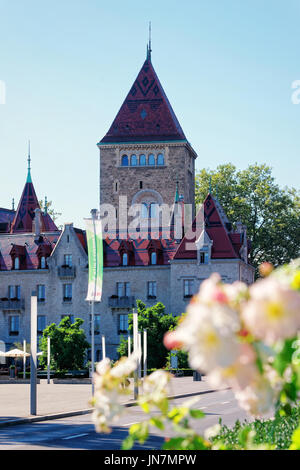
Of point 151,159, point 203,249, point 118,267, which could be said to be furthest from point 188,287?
point 151,159

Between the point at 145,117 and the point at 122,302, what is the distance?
82.4 feet

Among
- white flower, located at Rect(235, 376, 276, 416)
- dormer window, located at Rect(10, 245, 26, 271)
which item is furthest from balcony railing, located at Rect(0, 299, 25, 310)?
white flower, located at Rect(235, 376, 276, 416)

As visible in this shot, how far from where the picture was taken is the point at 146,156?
8506 cm

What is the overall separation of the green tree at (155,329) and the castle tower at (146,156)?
20.3m

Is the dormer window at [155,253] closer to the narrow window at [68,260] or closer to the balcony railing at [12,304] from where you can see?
the narrow window at [68,260]

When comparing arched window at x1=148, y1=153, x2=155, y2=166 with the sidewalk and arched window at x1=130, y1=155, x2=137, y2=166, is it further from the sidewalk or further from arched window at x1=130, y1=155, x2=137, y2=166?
the sidewalk

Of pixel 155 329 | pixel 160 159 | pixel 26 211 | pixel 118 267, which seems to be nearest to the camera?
pixel 155 329

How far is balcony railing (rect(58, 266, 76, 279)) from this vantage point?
71.6 meters

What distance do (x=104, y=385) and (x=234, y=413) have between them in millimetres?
22546

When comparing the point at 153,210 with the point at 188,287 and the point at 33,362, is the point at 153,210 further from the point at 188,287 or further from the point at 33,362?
the point at 33,362

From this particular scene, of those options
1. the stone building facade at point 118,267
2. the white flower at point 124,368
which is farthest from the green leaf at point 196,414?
the stone building facade at point 118,267

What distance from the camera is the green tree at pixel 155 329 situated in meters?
61.8

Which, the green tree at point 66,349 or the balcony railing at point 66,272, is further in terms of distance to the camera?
the balcony railing at point 66,272
